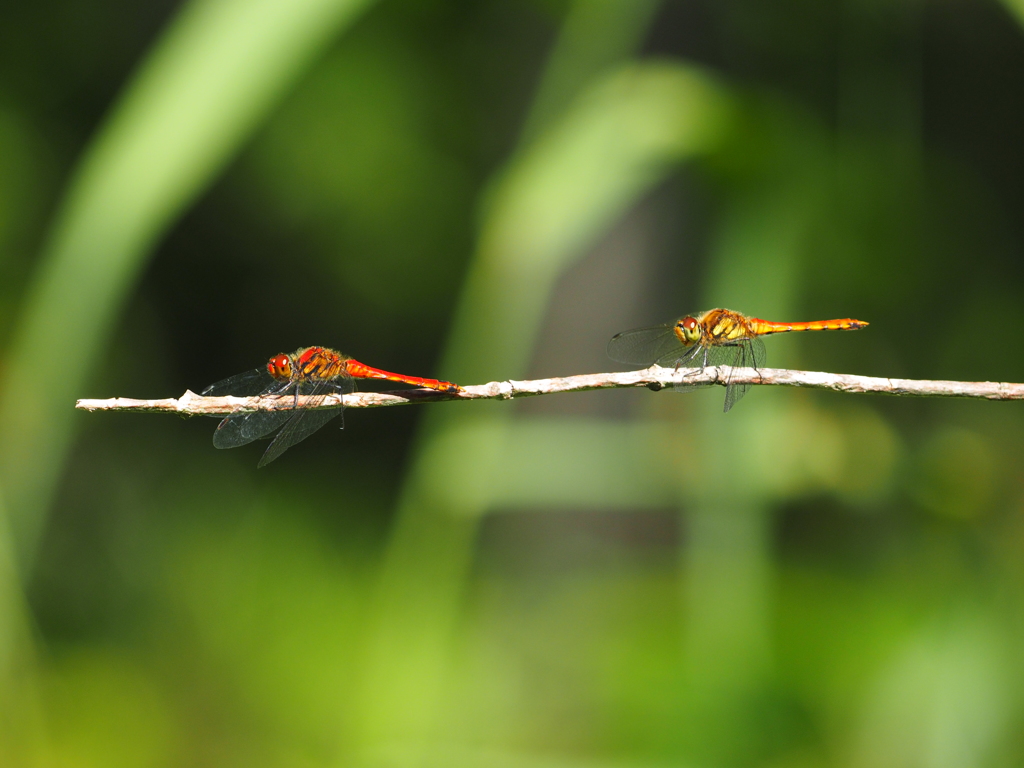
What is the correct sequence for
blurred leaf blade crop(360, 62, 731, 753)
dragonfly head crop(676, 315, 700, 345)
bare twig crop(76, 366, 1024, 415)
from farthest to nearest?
1. blurred leaf blade crop(360, 62, 731, 753)
2. dragonfly head crop(676, 315, 700, 345)
3. bare twig crop(76, 366, 1024, 415)

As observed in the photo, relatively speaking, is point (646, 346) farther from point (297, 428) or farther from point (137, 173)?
point (137, 173)

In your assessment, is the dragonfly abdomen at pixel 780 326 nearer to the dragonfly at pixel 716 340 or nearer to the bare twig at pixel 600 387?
the dragonfly at pixel 716 340

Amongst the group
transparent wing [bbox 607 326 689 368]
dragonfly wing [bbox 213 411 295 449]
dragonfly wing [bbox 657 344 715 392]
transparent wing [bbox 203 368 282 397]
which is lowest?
dragonfly wing [bbox 213 411 295 449]

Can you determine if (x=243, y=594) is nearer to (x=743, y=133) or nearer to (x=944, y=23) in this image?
(x=743, y=133)

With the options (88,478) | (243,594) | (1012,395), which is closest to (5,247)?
(88,478)

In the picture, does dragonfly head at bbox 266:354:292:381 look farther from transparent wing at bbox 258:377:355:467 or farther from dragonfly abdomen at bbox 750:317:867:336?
dragonfly abdomen at bbox 750:317:867:336

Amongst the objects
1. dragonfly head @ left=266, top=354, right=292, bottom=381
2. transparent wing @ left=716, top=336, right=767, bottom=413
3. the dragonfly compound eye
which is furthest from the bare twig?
the dragonfly compound eye

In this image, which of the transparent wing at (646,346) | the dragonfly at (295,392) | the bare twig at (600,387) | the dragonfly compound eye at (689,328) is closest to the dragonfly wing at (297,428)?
the dragonfly at (295,392)
